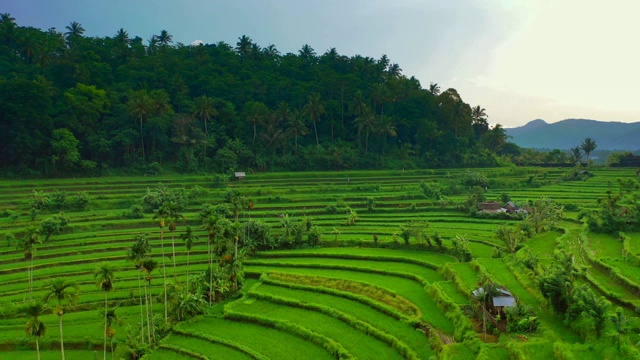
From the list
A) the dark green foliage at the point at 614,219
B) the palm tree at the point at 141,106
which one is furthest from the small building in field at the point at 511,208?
the palm tree at the point at 141,106

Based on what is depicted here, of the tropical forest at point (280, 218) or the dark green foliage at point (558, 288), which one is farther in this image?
the tropical forest at point (280, 218)

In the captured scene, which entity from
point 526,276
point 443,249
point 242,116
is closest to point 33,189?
point 242,116

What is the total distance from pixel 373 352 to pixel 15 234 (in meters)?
32.3

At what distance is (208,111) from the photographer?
216 ft

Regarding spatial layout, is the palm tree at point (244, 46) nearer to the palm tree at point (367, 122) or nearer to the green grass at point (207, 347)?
the palm tree at point (367, 122)

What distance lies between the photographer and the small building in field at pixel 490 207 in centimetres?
4788

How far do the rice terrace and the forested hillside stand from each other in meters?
7.66

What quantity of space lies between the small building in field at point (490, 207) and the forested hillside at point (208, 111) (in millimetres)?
23293

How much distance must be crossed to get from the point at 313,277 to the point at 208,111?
135 feet

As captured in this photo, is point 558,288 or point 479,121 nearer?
point 558,288

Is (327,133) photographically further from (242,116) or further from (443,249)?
(443,249)

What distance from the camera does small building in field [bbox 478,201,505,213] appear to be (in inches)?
1885

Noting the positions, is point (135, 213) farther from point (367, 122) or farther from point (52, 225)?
point (367, 122)

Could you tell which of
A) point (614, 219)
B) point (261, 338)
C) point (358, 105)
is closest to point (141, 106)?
point (358, 105)
